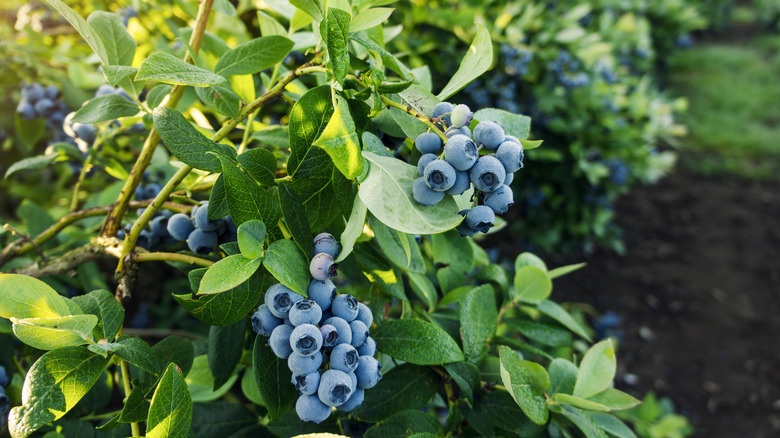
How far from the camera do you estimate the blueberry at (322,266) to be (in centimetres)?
61

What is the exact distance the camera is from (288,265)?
0.59m

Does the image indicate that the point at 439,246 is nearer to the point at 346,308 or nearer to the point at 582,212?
the point at 346,308

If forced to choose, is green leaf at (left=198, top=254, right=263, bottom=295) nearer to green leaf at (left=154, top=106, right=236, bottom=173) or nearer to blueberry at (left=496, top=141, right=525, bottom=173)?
green leaf at (left=154, top=106, right=236, bottom=173)

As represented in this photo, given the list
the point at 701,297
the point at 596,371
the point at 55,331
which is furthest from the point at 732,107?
the point at 55,331

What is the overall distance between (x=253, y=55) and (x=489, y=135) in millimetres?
385

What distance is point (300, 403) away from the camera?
608 millimetres

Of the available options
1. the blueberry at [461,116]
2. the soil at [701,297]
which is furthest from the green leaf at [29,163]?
the soil at [701,297]

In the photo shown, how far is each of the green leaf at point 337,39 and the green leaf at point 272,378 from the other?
0.36 metres

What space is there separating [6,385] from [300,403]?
0.63m

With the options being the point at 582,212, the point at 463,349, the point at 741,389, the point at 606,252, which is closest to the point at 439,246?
the point at 463,349

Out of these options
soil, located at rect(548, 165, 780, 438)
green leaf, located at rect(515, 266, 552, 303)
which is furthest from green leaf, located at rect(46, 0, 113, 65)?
soil, located at rect(548, 165, 780, 438)

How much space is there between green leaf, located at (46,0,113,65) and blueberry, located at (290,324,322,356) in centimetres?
50

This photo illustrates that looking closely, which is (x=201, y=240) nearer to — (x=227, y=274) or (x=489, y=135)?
(x=227, y=274)

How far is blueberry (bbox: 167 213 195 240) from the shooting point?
0.80 m
